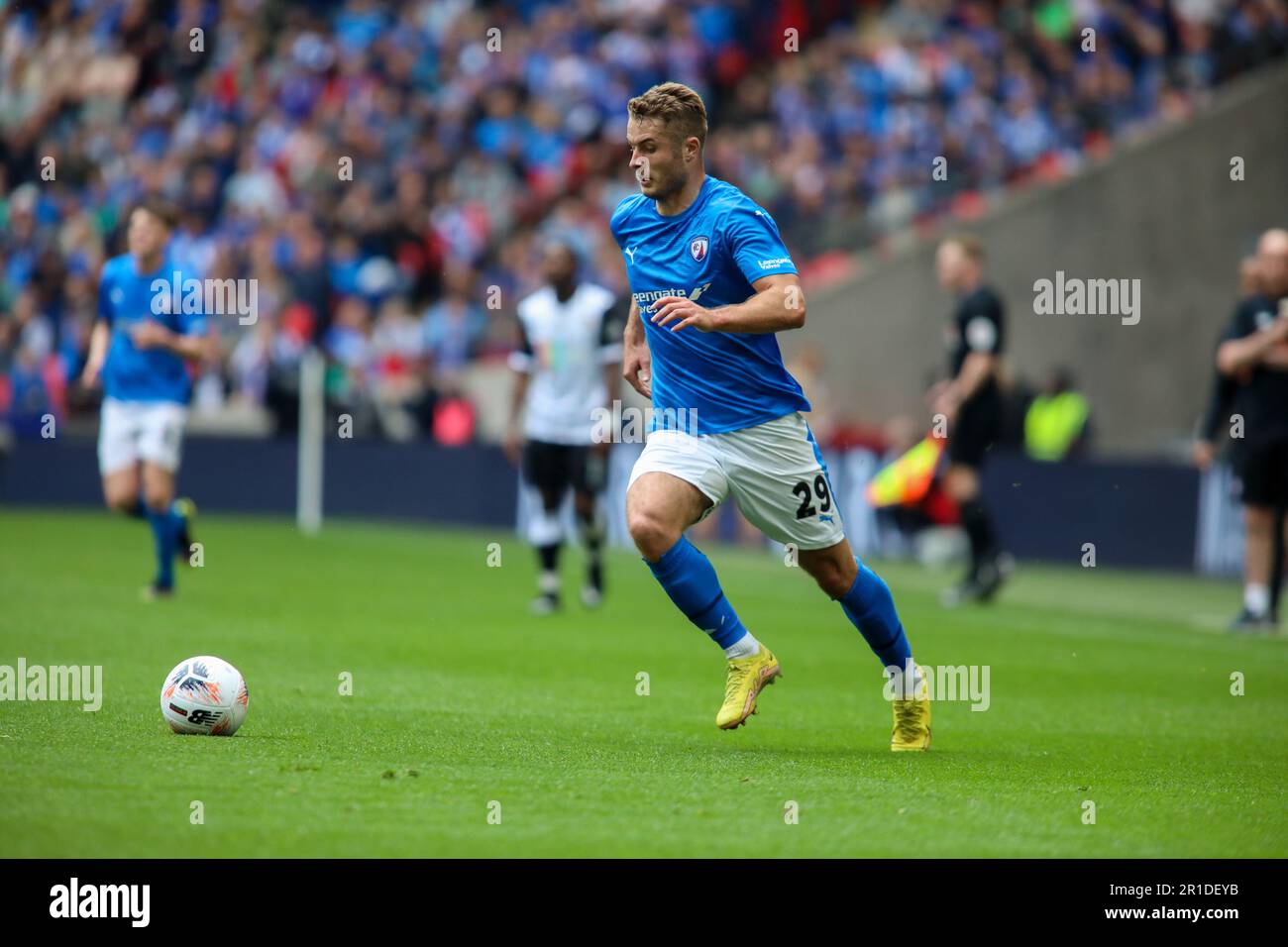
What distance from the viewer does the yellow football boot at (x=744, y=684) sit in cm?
707

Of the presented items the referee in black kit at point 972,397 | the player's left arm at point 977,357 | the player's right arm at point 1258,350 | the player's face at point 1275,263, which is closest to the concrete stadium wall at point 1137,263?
the referee in black kit at point 972,397

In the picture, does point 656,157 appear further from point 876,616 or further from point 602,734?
point 602,734

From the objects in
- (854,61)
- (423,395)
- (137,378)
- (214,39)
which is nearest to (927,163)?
(854,61)

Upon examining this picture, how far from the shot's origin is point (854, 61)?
25.2 metres

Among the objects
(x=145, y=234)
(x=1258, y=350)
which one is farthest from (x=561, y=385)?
(x=1258, y=350)

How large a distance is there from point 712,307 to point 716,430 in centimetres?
48

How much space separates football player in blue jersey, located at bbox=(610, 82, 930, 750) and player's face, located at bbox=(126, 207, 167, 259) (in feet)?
19.2

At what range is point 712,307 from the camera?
7.26 m

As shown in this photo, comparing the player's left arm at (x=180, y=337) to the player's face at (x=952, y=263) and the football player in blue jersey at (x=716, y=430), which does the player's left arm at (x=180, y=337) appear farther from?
the football player in blue jersey at (x=716, y=430)

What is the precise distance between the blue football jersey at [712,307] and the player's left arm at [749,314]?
33 cm
